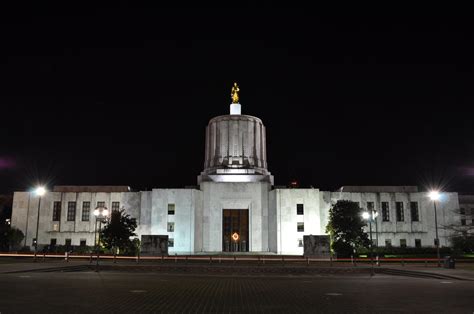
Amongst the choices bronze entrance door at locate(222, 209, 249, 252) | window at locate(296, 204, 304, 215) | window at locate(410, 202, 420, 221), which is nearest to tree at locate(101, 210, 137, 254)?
bronze entrance door at locate(222, 209, 249, 252)

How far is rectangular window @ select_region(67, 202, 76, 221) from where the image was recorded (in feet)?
181

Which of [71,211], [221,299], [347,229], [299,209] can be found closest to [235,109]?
[299,209]

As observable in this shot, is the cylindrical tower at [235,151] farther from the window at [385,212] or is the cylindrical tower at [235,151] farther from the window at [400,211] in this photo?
the window at [400,211]

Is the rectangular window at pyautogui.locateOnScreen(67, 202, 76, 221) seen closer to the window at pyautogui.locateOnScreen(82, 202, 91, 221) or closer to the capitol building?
the capitol building

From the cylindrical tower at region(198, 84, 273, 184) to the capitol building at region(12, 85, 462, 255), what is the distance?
134mm

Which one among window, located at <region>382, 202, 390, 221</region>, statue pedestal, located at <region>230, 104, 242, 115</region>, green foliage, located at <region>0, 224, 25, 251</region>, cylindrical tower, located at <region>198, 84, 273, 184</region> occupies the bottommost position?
green foliage, located at <region>0, 224, 25, 251</region>

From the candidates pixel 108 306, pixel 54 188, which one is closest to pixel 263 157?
pixel 54 188

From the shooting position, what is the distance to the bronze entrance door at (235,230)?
5247 centimetres

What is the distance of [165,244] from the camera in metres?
42.1

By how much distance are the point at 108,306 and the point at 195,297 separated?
3.17m

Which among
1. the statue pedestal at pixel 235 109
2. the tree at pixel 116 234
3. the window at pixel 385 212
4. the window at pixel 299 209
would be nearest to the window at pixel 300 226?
the window at pixel 299 209

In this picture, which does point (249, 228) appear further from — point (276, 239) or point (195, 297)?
point (195, 297)

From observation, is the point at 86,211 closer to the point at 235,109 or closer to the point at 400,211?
the point at 235,109

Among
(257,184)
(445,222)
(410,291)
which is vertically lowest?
(410,291)
